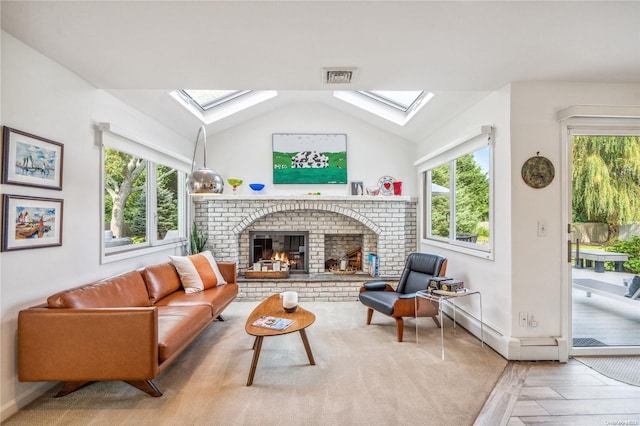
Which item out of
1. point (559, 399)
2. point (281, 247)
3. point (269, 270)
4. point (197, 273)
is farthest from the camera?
point (281, 247)

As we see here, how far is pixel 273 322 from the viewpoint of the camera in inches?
110

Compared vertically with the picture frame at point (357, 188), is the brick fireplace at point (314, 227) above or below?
below

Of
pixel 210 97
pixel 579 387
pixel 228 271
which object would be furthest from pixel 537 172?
pixel 210 97

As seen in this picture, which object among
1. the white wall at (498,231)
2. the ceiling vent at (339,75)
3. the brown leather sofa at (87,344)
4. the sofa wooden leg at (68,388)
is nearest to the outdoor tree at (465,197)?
the white wall at (498,231)

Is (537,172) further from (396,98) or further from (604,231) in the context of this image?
(396,98)

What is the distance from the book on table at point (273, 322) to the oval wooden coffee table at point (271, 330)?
0.12 feet

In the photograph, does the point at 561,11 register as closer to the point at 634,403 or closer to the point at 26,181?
the point at 634,403

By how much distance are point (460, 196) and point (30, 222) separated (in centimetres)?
438

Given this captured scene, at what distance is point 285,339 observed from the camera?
3428mm

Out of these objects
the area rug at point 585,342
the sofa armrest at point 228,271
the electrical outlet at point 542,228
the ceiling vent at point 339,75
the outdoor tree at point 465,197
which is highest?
the ceiling vent at point 339,75

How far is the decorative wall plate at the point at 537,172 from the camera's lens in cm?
301

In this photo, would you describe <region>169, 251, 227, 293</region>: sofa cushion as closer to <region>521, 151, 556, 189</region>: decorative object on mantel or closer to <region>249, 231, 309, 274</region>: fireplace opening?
<region>249, 231, 309, 274</region>: fireplace opening

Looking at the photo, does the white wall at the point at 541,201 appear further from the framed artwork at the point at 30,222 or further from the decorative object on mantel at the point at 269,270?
the framed artwork at the point at 30,222

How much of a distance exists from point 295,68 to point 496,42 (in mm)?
1514
